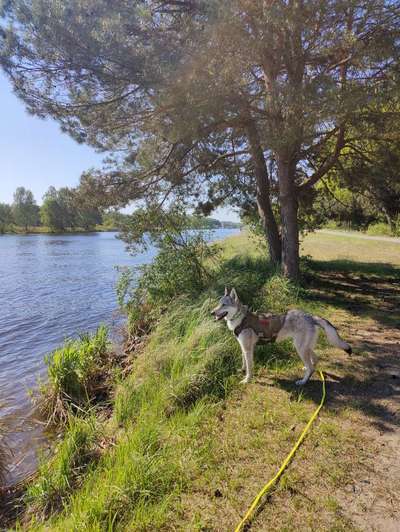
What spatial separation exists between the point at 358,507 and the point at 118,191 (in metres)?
8.56

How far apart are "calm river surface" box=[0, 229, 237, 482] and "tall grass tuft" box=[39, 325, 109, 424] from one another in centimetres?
33

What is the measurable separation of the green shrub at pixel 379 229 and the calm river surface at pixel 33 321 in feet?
67.8

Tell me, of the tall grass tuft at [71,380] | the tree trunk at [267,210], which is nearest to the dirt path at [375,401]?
the tree trunk at [267,210]

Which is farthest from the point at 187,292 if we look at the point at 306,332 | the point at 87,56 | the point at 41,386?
the point at 87,56

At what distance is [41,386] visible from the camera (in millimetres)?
5578

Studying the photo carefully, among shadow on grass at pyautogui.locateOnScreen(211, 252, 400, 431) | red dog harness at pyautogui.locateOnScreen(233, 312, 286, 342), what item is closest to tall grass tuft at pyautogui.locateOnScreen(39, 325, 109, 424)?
red dog harness at pyautogui.locateOnScreen(233, 312, 286, 342)

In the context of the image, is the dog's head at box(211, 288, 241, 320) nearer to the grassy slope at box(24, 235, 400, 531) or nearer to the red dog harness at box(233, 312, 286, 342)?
the red dog harness at box(233, 312, 286, 342)

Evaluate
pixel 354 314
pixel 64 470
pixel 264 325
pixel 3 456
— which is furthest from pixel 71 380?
pixel 354 314

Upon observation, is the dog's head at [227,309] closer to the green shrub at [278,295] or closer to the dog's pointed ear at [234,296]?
the dog's pointed ear at [234,296]

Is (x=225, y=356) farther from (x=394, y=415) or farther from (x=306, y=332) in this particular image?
(x=394, y=415)

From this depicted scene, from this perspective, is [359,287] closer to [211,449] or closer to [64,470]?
[211,449]

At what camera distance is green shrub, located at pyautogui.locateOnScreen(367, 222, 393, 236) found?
27.0 metres

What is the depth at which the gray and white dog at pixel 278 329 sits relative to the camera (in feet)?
13.7

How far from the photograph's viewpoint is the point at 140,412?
3973 mm
